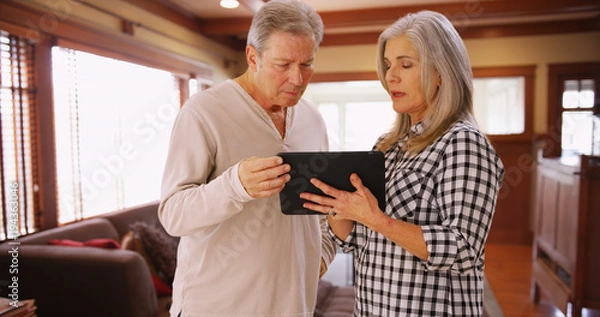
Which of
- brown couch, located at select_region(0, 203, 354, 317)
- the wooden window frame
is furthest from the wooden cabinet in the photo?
the wooden window frame

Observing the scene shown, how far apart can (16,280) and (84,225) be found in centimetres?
78

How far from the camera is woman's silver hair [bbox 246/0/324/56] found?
3.66ft

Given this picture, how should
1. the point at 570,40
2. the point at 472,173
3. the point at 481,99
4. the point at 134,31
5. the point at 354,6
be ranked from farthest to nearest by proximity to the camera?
the point at 481,99, the point at 570,40, the point at 354,6, the point at 134,31, the point at 472,173

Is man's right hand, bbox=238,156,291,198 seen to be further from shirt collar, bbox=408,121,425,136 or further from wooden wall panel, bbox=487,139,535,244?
wooden wall panel, bbox=487,139,535,244

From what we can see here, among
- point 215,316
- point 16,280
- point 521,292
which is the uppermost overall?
point 215,316

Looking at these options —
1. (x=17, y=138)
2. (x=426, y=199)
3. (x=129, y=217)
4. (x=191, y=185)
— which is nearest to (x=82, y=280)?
(x=17, y=138)

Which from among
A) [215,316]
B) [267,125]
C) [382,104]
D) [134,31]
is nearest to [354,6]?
[134,31]

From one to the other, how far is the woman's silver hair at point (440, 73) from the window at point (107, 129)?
2631 millimetres

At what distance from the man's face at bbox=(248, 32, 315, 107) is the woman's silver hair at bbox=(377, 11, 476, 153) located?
0.88 feet

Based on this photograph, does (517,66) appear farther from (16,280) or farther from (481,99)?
(16,280)

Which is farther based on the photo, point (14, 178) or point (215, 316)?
point (14, 178)

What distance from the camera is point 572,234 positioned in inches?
115

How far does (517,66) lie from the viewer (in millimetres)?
5500

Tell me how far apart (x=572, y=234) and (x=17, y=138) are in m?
3.57
